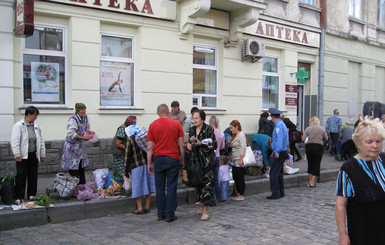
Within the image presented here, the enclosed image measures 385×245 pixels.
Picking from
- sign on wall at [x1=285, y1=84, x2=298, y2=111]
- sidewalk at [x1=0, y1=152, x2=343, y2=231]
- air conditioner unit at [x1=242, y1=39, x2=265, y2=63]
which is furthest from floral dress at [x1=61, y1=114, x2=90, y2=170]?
sign on wall at [x1=285, y1=84, x2=298, y2=111]

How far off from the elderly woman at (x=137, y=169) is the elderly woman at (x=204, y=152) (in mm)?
893

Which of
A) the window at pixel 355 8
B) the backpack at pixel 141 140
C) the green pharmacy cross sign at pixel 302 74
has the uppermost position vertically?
the window at pixel 355 8

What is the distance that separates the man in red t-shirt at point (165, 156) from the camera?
6.09 metres

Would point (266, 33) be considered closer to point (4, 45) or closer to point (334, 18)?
point (334, 18)

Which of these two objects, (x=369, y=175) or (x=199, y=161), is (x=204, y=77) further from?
(x=369, y=175)

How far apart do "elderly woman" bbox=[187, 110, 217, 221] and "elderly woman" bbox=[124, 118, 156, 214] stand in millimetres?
893

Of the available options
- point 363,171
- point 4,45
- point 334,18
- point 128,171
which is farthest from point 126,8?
point 334,18

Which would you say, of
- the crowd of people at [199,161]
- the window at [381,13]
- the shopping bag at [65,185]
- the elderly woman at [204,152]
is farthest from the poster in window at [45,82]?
the window at [381,13]

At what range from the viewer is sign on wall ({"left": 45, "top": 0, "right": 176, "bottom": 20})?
9062mm

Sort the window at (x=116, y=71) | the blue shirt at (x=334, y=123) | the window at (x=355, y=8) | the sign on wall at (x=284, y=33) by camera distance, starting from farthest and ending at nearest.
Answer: the window at (x=355, y=8) < the blue shirt at (x=334, y=123) < the sign on wall at (x=284, y=33) < the window at (x=116, y=71)

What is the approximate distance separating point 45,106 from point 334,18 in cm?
1176

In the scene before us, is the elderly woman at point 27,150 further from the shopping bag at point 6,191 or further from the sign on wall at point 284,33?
the sign on wall at point 284,33

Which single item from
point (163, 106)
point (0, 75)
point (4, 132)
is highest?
point (0, 75)

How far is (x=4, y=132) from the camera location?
26.4ft
